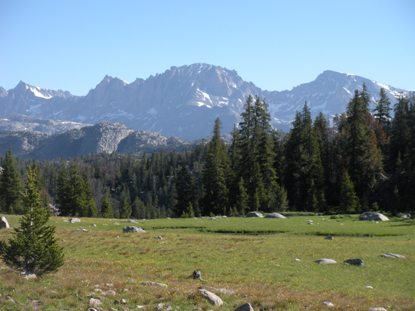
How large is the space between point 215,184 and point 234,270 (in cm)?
5358

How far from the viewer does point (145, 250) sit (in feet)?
108

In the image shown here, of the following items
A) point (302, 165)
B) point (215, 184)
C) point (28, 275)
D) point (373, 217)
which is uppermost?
point (302, 165)

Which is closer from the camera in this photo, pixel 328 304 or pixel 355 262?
pixel 328 304

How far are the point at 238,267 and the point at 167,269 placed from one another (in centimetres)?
421

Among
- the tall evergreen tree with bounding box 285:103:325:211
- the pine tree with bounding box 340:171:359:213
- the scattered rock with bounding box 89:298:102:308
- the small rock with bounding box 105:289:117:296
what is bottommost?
the scattered rock with bounding box 89:298:102:308

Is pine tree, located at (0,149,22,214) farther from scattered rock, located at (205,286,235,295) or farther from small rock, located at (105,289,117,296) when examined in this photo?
scattered rock, located at (205,286,235,295)

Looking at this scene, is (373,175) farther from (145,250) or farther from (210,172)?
(145,250)

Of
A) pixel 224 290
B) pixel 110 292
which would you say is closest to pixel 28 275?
pixel 110 292

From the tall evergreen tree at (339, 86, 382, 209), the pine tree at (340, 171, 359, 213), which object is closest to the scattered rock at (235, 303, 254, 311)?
the pine tree at (340, 171, 359, 213)

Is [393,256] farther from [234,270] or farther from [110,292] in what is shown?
[110,292]

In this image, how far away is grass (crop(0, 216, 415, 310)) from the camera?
1648cm

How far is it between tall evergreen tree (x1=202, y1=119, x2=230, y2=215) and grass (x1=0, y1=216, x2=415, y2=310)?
97.7ft

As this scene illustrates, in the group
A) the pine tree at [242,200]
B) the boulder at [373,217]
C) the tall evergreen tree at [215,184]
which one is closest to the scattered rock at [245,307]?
the boulder at [373,217]

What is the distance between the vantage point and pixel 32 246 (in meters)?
19.3
